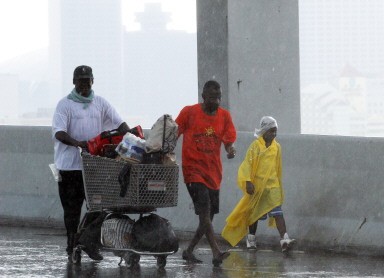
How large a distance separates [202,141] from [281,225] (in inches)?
67.5

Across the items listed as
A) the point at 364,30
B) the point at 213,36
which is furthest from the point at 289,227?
the point at 364,30

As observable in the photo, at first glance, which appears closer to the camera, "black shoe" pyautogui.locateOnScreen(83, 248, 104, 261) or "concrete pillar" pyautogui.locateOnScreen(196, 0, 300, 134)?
"black shoe" pyautogui.locateOnScreen(83, 248, 104, 261)

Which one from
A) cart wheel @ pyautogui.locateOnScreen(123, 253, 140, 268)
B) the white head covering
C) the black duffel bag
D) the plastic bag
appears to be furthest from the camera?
the white head covering

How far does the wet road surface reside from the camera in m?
9.77

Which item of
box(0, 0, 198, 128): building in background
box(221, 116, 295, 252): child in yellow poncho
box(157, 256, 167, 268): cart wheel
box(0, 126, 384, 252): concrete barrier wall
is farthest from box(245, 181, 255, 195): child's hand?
box(0, 0, 198, 128): building in background

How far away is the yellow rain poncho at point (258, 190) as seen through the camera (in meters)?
12.0

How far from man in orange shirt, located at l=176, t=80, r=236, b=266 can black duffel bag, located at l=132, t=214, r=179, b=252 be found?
22.5 inches

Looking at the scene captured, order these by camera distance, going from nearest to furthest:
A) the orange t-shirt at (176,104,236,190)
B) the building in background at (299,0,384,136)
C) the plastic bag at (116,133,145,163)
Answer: the plastic bag at (116,133,145,163) < the orange t-shirt at (176,104,236,190) < the building in background at (299,0,384,136)

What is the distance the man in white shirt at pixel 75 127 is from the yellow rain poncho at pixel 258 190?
187cm

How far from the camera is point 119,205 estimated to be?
969cm

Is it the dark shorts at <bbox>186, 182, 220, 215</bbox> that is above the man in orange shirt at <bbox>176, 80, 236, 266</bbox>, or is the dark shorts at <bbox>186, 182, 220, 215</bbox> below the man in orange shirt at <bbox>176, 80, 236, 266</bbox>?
below

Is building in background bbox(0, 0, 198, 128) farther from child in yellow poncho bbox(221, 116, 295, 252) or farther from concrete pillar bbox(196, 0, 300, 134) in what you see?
child in yellow poncho bbox(221, 116, 295, 252)

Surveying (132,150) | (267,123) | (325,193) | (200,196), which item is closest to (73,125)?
(132,150)

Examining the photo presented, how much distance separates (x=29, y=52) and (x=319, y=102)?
64.0 m
